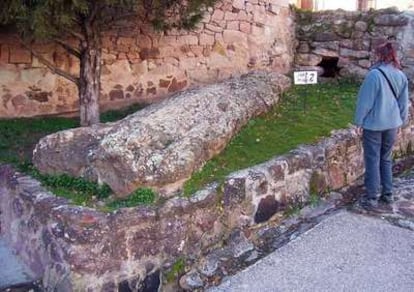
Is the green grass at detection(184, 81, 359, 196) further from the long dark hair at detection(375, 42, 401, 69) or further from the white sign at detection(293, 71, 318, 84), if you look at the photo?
the long dark hair at detection(375, 42, 401, 69)

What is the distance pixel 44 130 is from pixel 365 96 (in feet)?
10.7

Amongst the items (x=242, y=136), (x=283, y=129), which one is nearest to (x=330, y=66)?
(x=283, y=129)

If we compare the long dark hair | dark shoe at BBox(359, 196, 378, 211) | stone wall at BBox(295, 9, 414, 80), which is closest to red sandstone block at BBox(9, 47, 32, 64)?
the long dark hair

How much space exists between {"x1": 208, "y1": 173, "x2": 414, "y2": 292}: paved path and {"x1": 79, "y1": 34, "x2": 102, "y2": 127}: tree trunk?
2345 millimetres

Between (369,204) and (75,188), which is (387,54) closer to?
(369,204)

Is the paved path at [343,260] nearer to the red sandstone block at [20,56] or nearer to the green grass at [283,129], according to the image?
the green grass at [283,129]

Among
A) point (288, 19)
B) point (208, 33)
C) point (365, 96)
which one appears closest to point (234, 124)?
point (365, 96)

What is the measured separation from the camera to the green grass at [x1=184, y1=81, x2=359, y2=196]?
3842 mm

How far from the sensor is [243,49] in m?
7.55

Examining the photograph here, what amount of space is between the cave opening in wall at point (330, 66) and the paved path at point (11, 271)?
17.5 feet

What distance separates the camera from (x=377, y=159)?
13.5 feet

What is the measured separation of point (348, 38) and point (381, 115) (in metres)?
3.51

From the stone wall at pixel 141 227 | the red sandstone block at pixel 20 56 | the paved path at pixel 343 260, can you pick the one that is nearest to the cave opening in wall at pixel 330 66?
the stone wall at pixel 141 227

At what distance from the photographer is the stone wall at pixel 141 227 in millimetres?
3010
